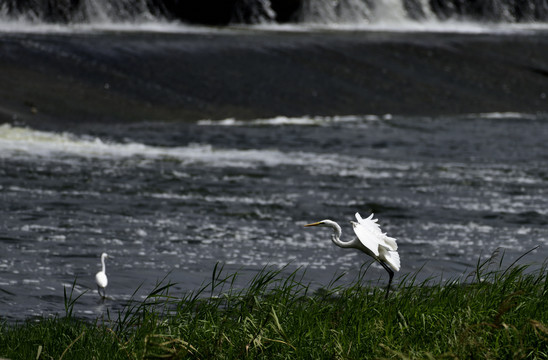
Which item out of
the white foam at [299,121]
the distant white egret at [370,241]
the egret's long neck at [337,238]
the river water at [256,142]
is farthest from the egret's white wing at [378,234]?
the white foam at [299,121]

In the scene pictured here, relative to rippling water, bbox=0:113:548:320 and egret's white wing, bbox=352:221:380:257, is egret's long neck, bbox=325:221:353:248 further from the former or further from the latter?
rippling water, bbox=0:113:548:320

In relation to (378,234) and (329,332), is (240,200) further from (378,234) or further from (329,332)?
(329,332)

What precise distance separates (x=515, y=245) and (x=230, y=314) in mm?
6495

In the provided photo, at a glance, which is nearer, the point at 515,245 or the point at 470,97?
the point at 515,245

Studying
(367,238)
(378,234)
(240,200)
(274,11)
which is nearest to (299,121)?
(240,200)

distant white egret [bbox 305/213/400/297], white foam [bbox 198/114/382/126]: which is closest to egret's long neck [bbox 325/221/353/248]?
distant white egret [bbox 305/213/400/297]

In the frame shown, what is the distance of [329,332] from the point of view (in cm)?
602

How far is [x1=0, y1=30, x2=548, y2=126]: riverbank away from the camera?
23953 millimetres

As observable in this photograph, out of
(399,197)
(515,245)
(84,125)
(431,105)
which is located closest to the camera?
(515,245)

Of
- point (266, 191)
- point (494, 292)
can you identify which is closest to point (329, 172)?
point (266, 191)

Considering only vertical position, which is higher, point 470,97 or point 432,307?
point 432,307

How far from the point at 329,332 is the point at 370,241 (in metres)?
0.58

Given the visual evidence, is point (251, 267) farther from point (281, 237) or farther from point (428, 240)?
point (428, 240)

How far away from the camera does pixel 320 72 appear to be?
28969 mm
